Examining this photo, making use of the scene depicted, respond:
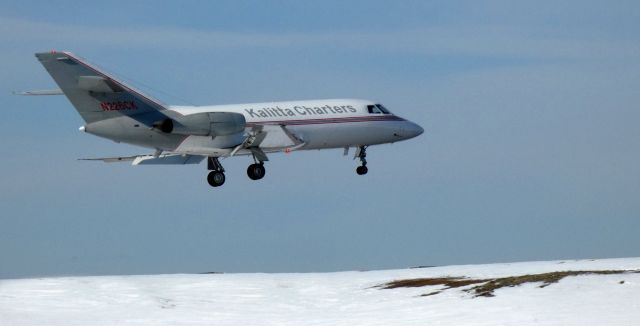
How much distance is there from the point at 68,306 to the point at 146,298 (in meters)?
2.92

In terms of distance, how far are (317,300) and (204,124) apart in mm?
14532

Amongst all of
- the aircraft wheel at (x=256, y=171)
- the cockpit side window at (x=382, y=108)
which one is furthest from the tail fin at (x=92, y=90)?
the cockpit side window at (x=382, y=108)

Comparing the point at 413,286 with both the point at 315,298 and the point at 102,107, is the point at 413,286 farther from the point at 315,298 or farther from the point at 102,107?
the point at 102,107

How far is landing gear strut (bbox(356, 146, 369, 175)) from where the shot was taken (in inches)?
2371

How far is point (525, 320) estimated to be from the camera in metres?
33.6

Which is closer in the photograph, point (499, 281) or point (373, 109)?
point (499, 281)

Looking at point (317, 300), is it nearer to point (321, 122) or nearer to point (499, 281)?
point (499, 281)

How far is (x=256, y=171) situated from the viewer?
5822 centimetres

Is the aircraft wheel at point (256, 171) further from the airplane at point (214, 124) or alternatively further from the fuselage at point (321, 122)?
the fuselage at point (321, 122)

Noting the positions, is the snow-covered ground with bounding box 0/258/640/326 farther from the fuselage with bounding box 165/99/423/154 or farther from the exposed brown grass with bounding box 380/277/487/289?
the fuselage with bounding box 165/99/423/154

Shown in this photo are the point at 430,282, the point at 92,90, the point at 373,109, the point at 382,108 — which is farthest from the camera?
the point at 382,108

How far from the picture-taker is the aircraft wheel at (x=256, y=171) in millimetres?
58181

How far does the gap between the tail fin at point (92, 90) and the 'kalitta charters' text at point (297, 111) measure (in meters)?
5.64

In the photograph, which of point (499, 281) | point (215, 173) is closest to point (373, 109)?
point (215, 173)
